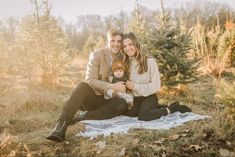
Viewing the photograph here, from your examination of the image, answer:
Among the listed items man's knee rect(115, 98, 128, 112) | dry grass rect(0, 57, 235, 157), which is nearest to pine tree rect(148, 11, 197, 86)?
dry grass rect(0, 57, 235, 157)

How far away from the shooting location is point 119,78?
5.49m

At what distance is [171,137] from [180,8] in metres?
56.7

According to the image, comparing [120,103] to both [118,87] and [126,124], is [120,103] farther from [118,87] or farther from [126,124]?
[126,124]

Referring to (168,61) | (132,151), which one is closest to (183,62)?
(168,61)

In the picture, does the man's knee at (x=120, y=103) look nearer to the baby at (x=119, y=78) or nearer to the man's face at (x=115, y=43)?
the baby at (x=119, y=78)

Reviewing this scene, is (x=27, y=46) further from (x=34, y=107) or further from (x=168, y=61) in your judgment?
(x=168, y=61)

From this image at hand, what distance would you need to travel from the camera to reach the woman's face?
5.43 meters

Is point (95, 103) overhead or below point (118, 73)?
below

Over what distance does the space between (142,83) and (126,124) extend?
807mm

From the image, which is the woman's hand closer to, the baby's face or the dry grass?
the baby's face

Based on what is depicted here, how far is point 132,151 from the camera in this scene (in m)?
4.05

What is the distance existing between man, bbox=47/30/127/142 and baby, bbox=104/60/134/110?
72mm

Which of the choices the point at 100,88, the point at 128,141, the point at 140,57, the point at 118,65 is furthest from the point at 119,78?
the point at 128,141

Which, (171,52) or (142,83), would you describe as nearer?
(142,83)
